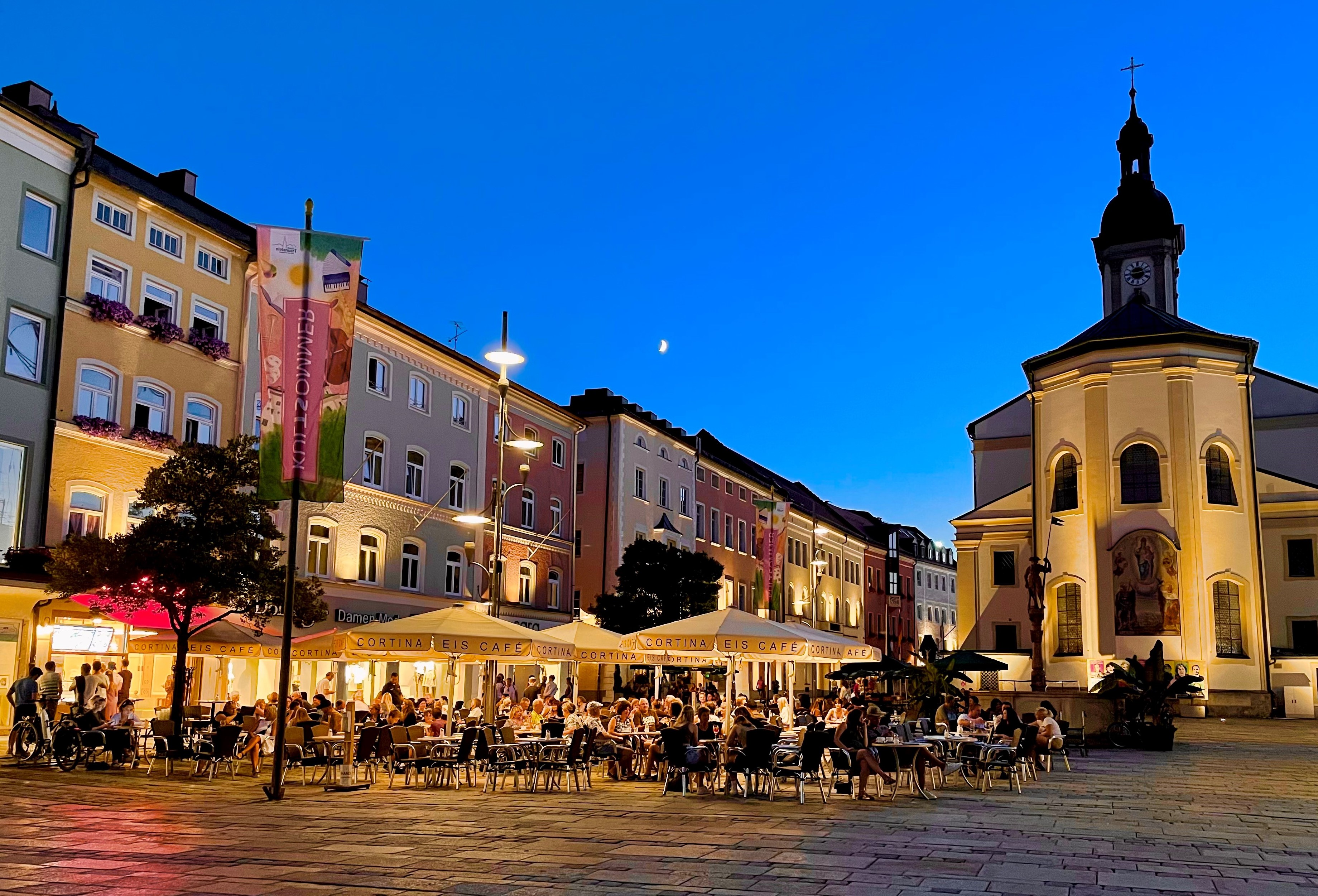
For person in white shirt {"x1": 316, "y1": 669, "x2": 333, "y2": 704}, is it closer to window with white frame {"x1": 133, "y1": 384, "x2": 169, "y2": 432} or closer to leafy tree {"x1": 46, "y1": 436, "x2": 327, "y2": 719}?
leafy tree {"x1": 46, "y1": 436, "x2": 327, "y2": 719}

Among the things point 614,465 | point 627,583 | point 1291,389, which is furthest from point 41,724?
point 1291,389

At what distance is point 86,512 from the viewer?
25.9m

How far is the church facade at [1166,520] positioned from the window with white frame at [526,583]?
65.7 ft

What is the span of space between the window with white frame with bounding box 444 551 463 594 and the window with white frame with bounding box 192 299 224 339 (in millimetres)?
12141

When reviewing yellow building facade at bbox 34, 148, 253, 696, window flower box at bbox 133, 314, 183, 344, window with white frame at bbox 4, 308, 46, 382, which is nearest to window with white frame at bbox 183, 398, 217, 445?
yellow building facade at bbox 34, 148, 253, 696

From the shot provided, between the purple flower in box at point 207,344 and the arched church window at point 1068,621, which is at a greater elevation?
the purple flower in box at point 207,344

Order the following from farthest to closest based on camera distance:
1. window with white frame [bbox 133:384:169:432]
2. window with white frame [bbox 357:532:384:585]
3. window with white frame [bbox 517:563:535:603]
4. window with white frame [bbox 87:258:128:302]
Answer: window with white frame [bbox 517:563:535:603], window with white frame [bbox 357:532:384:585], window with white frame [bbox 133:384:169:432], window with white frame [bbox 87:258:128:302]

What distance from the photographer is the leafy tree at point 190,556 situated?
20.9m

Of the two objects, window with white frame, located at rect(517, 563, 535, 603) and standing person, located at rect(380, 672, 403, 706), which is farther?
window with white frame, located at rect(517, 563, 535, 603)

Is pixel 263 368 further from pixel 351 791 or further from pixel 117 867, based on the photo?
pixel 117 867

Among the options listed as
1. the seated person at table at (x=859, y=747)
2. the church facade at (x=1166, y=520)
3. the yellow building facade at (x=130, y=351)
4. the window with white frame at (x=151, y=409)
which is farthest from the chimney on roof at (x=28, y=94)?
the church facade at (x=1166, y=520)

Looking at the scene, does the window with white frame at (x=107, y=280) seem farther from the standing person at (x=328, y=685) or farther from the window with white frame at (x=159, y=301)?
the standing person at (x=328, y=685)

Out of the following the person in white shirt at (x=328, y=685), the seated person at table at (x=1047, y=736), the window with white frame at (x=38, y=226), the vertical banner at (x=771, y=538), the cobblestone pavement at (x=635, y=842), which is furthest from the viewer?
the vertical banner at (x=771, y=538)

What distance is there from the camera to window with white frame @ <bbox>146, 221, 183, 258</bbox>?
92.3 ft
